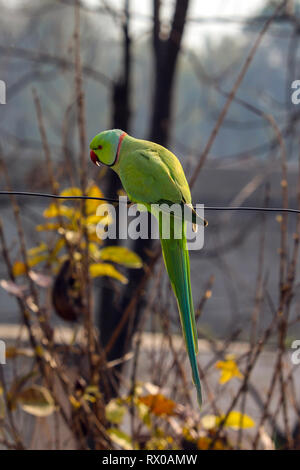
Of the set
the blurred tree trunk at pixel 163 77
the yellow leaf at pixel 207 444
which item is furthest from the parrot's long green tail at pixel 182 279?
the blurred tree trunk at pixel 163 77

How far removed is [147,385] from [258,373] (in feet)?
4.84

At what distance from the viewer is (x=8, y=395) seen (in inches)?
37.7

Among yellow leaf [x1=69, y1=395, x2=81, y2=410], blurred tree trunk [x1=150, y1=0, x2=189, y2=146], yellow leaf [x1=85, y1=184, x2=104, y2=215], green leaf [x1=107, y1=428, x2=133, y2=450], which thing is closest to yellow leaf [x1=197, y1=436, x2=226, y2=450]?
green leaf [x1=107, y1=428, x2=133, y2=450]

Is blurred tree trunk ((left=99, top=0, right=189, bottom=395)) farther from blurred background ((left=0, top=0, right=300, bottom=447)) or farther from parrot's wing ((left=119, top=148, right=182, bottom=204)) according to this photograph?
parrot's wing ((left=119, top=148, right=182, bottom=204))

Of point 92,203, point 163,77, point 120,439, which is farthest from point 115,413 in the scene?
point 163,77

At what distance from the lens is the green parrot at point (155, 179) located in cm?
43

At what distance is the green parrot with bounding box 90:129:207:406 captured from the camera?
43cm

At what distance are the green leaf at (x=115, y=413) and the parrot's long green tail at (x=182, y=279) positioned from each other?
1.76ft

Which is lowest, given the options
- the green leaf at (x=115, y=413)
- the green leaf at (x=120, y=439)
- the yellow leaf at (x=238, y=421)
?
the green leaf at (x=120, y=439)

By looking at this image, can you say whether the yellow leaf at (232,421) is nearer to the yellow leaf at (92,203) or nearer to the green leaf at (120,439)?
the green leaf at (120,439)

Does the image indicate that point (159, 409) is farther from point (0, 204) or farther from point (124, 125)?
point (0, 204)
